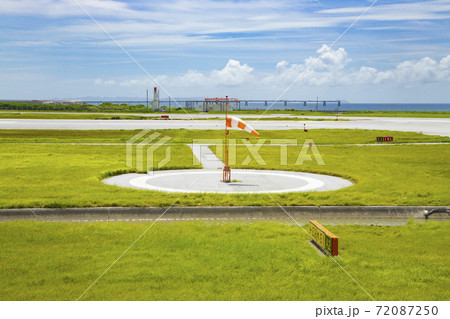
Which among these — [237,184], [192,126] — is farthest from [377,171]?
[192,126]

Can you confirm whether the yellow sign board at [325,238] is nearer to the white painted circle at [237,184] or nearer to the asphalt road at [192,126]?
the white painted circle at [237,184]

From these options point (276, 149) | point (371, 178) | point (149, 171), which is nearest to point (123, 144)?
point (276, 149)

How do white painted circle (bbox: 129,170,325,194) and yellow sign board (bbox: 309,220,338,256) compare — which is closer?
yellow sign board (bbox: 309,220,338,256)

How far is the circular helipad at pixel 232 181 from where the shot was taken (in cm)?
2075

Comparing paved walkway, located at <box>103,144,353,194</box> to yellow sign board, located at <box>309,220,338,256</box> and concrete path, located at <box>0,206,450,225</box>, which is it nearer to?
concrete path, located at <box>0,206,450,225</box>

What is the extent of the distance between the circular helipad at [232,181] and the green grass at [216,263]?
6181 millimetres

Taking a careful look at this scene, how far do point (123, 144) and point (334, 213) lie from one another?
99.4ft

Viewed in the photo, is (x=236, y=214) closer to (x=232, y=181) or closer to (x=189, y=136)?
(x=232, y=181)

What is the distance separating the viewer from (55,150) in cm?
3775

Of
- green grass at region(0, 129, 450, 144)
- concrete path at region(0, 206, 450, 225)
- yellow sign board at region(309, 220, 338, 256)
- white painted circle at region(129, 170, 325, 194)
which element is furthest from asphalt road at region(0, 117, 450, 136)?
yellow sign board at region(309, 220, 338, 256)

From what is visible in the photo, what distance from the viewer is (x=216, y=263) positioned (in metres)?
10.6

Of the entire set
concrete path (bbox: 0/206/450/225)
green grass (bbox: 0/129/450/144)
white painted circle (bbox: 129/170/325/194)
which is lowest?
concrete path (bbox: 0/206/450/225)

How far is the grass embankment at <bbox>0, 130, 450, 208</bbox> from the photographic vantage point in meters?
17.7

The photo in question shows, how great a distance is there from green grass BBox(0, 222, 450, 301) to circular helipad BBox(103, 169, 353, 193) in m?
6.18
